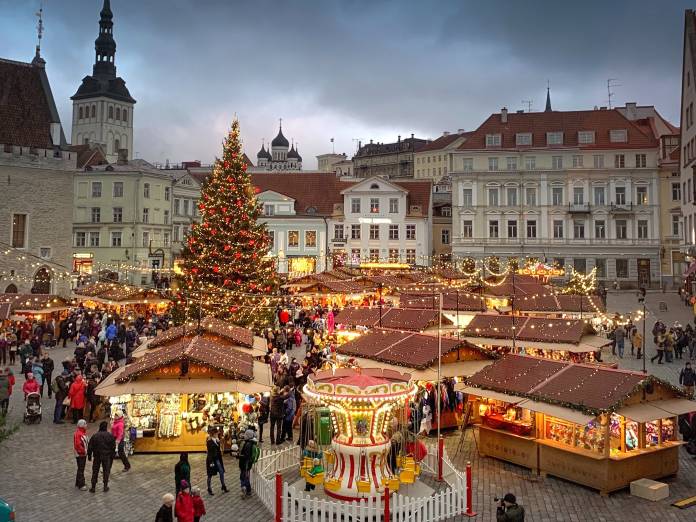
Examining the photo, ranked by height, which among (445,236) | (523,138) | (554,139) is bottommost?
(445,236)

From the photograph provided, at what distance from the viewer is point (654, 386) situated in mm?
12547

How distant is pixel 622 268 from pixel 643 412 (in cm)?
4946

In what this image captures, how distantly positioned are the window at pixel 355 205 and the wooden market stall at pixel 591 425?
157 ft

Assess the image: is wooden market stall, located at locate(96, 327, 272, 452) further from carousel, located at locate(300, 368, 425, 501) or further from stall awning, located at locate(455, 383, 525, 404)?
stall awning, located at locate(455, 383, 525, 404)

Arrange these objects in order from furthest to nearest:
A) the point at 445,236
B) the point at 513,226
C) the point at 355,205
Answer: the point at 445,236, the point at 355,205, the point at 513,226

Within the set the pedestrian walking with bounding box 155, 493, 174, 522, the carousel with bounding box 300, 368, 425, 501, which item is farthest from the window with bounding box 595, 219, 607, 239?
the pedestrian walking with bounding box 155, 493, 174, 522

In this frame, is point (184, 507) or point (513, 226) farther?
point (513, 226)

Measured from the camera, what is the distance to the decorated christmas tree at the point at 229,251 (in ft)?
89.6

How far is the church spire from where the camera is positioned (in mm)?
103438

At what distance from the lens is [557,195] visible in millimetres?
59219

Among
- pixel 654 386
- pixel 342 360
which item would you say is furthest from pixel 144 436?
pixel 654 386

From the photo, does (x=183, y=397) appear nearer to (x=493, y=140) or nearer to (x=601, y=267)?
(x=601, y=267)

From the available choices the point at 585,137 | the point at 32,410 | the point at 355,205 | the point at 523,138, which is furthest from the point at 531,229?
the point at 32,410

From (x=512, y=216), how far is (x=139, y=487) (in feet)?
170
